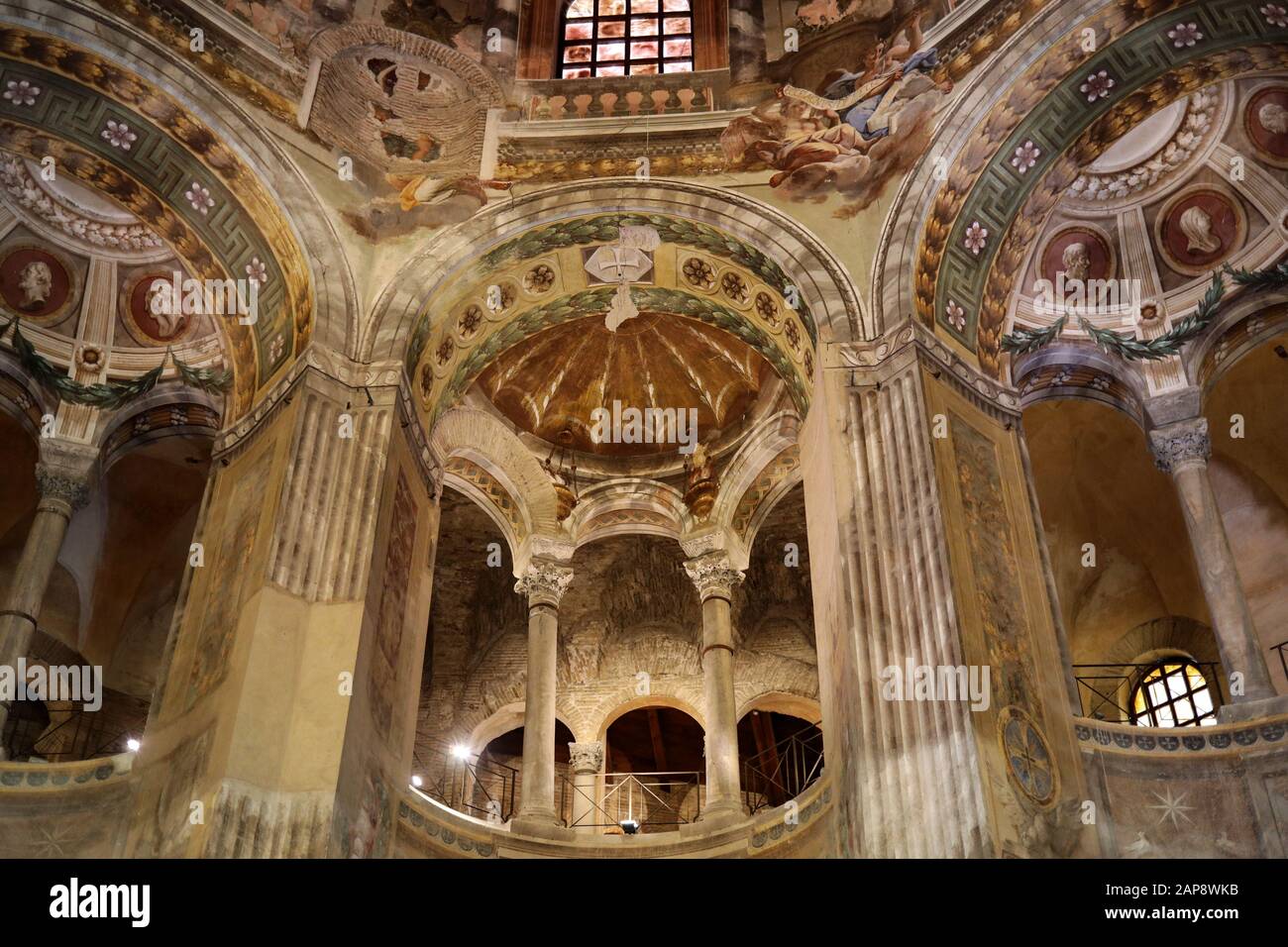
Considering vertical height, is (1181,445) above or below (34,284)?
below

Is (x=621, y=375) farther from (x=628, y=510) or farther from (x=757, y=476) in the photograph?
(x=757, y=476)

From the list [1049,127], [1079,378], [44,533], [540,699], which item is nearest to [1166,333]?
[1079,378]

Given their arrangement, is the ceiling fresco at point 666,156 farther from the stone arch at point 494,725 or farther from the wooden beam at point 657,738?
the wooden beam at point 657,738

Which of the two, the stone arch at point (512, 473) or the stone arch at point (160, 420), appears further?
the stone arch at point (512, 473)

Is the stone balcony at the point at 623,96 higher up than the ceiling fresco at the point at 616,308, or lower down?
higher up

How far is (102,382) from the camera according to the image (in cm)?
1490

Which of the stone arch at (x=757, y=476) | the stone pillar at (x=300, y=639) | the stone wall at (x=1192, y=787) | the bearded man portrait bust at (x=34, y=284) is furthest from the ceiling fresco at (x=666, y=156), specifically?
the stone wall at (x=1192, y=787)

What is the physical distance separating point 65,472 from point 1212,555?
1119cm

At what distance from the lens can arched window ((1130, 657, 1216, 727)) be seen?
15469 mm

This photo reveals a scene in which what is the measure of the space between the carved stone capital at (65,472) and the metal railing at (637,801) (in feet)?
22.9

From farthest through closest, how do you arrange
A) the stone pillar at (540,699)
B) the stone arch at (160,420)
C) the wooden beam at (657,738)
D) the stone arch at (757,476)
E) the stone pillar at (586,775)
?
the wooden beam at (657,738), the stone pillar at (586,775), the stone arch at (757,476), the stone arch at (160,420), the stone pillar at (540,699)

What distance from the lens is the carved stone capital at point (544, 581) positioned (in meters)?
15.8
